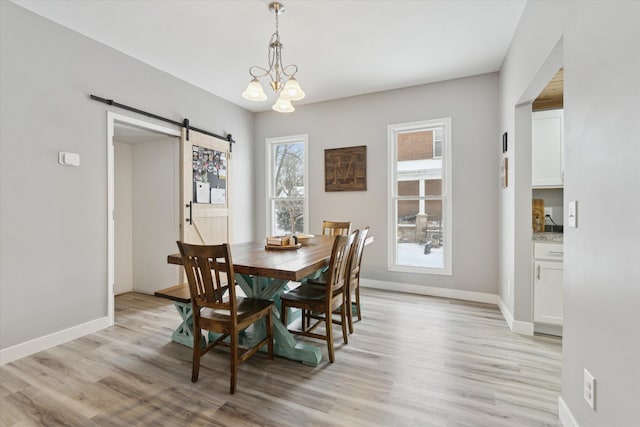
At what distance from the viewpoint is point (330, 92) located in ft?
13.7

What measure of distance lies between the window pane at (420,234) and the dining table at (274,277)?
1.85 m

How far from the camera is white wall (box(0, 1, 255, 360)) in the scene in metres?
2.30

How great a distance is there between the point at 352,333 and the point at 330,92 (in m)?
3.25

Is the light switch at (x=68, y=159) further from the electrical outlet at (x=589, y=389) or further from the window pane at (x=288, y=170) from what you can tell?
the electrical outlet at (x=589, y=389)

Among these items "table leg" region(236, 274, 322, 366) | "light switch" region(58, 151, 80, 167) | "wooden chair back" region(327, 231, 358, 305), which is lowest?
"table leg" region(236, 274, 322, 366)

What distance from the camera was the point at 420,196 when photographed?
403cm

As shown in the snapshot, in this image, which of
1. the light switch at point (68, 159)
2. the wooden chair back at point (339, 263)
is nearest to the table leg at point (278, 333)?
the wooden chair back at point (339, 263)

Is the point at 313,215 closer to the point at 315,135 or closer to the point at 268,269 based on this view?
the point at 315,135

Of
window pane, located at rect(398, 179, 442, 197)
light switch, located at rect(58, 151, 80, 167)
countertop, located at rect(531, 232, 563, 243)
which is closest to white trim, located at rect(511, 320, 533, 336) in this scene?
countertop, located at rect(531, 232, 563, 243)

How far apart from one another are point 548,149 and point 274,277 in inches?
119

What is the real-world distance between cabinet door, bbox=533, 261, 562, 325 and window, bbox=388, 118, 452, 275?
1.18m

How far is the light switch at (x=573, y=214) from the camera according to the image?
147 centimetres

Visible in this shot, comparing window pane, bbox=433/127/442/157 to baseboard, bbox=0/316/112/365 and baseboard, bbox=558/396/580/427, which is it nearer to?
baseboard, bbox=558/396/580/427

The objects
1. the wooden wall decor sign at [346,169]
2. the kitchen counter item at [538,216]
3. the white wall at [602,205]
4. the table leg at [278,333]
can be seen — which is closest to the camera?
the white wall at [602,205]
